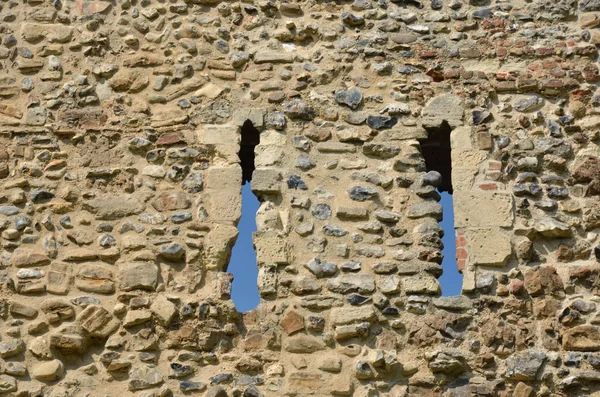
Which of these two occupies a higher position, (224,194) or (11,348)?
(224,194)

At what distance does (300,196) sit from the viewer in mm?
5797

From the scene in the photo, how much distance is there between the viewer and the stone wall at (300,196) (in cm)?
541

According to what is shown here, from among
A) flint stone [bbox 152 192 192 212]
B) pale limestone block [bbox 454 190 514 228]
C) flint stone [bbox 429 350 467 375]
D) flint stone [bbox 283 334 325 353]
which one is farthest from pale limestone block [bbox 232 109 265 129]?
flint stone [bbox 429 350 467 375]

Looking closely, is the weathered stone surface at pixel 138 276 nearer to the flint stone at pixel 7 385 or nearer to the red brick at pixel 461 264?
the flint stone at pixel 7 385

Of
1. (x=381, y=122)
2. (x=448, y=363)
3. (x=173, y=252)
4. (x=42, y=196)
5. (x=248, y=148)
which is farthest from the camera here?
(x=248, y=148)

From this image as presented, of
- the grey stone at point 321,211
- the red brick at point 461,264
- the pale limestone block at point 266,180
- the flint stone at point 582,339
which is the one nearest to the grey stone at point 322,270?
the grey stone at point 321,211

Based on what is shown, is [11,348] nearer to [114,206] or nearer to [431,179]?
[114,206]

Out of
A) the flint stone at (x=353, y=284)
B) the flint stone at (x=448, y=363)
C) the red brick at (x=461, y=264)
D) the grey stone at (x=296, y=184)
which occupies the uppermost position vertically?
the grey stone at (x=296, y=184)

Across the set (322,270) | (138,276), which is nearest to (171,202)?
(138,276)

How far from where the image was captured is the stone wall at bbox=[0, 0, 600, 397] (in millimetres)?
5410

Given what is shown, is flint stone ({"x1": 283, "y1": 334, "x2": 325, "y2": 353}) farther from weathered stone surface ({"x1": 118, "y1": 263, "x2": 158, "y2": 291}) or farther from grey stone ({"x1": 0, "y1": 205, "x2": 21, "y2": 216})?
grey stone ({"x1": 0, "y1": 205, "x2": 21, "y2": 216})

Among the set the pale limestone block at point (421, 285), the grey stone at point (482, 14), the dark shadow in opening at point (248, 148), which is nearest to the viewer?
the pale limestone block at point (421, 285)

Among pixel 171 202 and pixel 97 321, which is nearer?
pixel 97 321

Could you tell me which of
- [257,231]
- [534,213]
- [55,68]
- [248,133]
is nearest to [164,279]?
[257,231]
